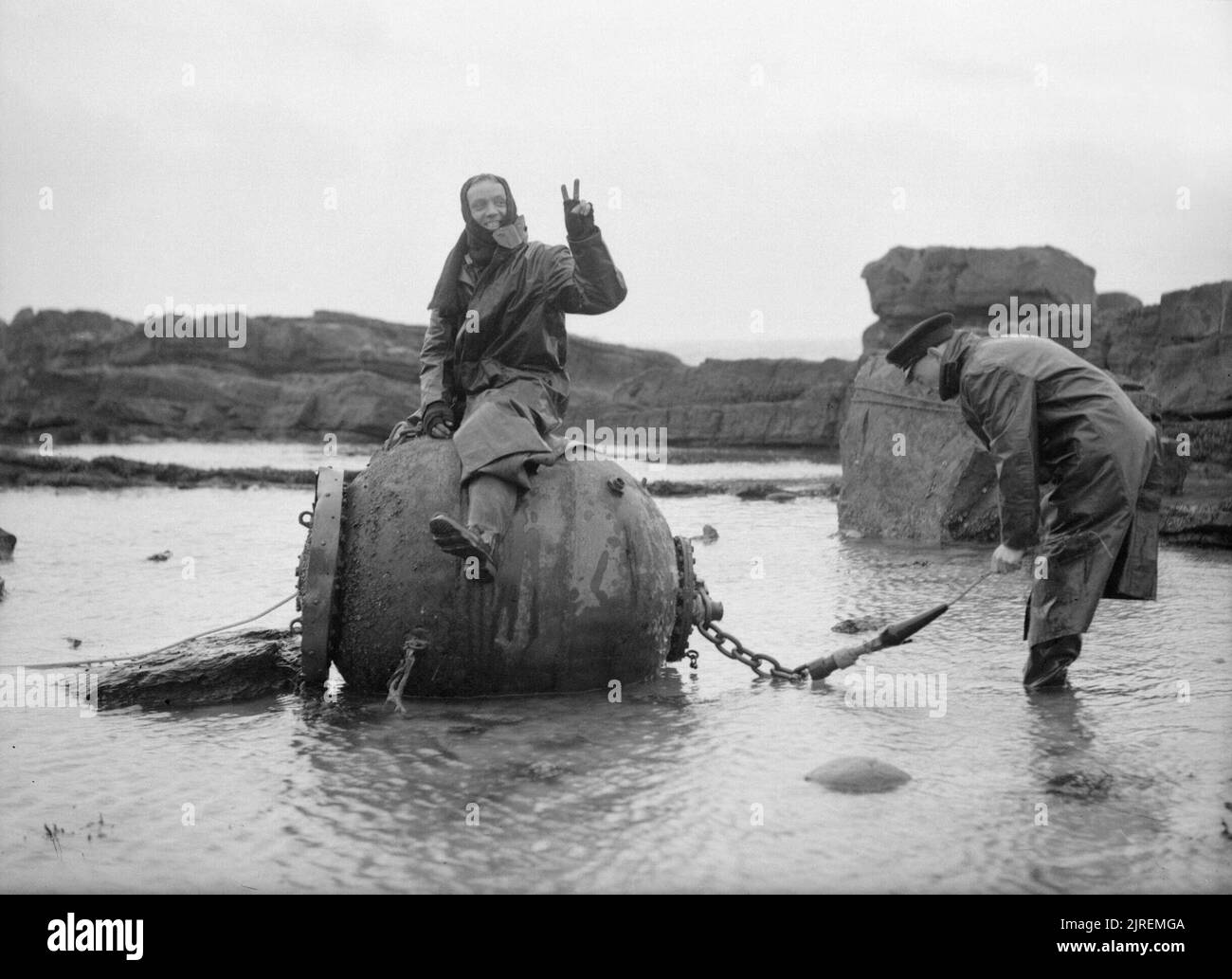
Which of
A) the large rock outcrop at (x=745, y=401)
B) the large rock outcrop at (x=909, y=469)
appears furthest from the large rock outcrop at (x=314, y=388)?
the large rock outcrop at (x=909, y=469)

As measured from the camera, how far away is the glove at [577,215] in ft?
19.4

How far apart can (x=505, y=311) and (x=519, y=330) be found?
11 centimetres

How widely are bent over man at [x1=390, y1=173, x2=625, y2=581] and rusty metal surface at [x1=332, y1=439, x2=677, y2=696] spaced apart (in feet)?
0.89

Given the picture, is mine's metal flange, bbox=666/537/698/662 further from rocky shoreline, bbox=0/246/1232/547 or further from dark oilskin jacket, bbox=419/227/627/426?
rocky shoreline, bbox=0/246/1232/547

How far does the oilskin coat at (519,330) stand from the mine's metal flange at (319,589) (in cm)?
69

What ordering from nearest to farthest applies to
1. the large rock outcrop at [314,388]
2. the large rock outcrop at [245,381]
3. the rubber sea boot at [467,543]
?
1. the rubber sea boot at [467,543]
2. the large rock outcrop at [314,388]
3. the large rock outcrop at [245,381]

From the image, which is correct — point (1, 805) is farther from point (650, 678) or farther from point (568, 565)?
point (650, 678)

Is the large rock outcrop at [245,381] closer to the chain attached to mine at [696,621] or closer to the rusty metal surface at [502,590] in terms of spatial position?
the chain attached to mine at [696,621]

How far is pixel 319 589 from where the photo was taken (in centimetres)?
568

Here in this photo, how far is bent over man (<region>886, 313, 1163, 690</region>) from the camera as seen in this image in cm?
573

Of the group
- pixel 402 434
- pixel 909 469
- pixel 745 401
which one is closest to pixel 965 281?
pixel 745 401

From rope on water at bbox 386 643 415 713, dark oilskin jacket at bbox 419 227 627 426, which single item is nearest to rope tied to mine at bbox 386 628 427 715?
rope on water at bbox 386 643 415 713

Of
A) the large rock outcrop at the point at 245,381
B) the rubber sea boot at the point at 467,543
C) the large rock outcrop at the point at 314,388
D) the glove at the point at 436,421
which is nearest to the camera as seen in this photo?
the rubber sea boot at the point at 467,543
